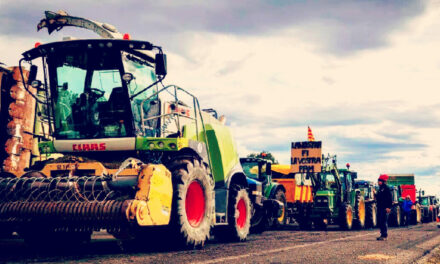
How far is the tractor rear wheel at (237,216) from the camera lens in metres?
11.9

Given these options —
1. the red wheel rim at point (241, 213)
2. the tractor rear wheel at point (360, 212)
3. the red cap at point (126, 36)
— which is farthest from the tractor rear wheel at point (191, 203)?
the tractor rear wheel at point (360, 212)

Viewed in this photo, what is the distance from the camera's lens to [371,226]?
23.2m

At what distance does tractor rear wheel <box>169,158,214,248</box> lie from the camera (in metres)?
8.86

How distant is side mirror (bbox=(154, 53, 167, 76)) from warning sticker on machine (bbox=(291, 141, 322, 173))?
12.9 metres

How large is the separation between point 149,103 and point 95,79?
42.3 inches

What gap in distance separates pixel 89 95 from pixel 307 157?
12.8m

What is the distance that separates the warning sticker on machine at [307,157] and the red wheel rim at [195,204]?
11.7 meters

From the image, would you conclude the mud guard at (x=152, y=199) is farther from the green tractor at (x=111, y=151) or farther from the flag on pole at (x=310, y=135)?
the flag on pole at (x=310, y=135)

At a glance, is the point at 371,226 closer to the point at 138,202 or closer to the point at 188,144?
the point at 188,144

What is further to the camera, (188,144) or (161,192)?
(188,144)

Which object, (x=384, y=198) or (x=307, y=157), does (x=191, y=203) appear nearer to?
(x=384, y=198)

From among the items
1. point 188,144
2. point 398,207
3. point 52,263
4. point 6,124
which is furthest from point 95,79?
point 398,207

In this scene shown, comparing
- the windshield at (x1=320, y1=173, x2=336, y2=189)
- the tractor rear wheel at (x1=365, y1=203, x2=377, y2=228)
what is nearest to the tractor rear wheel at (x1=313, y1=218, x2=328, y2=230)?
the windshield at (x1=320, y1=173, x2=336, y2=189)

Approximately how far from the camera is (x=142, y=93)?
1009 centimetres
